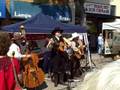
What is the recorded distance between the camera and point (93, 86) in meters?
1.91

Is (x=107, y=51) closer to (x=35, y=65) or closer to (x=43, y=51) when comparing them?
(x=43, y=51)

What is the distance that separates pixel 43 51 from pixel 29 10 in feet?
43.6

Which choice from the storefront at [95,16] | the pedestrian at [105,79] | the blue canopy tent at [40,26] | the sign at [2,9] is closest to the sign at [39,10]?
the sign at [2,9]

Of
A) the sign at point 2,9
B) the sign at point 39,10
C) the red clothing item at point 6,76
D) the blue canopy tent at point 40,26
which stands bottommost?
the sign at point 39,10

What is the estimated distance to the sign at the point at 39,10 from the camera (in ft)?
95.0

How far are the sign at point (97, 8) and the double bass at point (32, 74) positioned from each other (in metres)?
25.1

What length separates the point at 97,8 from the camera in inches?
1467

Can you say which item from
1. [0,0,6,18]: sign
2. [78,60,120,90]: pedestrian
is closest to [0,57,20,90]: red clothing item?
[78,60,120,90]: pedestrian

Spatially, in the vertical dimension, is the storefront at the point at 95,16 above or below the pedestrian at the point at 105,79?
below

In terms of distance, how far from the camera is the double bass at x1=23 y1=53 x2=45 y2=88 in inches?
401

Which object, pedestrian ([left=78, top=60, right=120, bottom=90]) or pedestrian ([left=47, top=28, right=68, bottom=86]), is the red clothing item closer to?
pedestrian ([left=78, top=60, right=120, bottom=90])

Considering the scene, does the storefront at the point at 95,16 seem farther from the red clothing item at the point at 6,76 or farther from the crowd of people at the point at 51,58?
the red clothing item at the point at 6,76

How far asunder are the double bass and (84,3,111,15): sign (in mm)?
25109

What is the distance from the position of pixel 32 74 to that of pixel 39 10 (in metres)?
20.2
